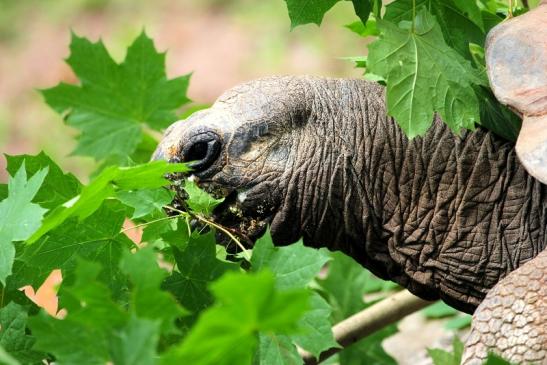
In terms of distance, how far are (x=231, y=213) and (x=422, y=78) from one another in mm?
652

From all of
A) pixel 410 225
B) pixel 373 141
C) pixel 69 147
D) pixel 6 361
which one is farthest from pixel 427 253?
pixel 69 147

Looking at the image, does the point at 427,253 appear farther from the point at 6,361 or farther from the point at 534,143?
the point at 6,361

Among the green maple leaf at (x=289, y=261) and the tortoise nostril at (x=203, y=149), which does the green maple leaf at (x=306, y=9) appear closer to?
the tortoise nostril at (x=203, y=149)

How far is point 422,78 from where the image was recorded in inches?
109

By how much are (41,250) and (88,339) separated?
848mm

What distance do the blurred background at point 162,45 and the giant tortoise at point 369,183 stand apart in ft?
19.9

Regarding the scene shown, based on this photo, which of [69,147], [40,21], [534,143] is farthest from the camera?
[40,21]

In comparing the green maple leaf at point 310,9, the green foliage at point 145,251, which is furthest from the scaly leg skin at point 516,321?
the green maple leaf at point 310,9

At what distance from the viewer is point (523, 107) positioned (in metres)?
2.65

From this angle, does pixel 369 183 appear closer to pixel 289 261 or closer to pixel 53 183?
pixel 289 261

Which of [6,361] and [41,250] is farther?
[41,250]

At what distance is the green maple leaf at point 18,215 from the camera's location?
2.31 meters

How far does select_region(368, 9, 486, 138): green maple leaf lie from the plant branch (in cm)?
110

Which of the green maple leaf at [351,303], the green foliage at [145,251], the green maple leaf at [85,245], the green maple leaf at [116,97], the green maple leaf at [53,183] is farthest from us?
the green maple leaf at [351,303]
